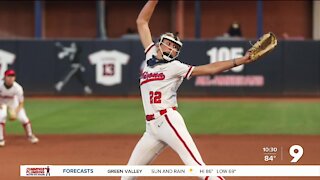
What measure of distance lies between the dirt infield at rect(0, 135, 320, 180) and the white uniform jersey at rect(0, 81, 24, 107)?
2.87 ft

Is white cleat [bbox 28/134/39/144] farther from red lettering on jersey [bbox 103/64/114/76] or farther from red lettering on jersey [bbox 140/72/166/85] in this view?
red lettering on jersey [bbox 103/64/114/76]

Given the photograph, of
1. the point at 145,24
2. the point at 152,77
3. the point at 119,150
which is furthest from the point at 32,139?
the point at 152,77

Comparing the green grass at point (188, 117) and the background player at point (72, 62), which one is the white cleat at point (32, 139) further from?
the background player at point (72, 62)

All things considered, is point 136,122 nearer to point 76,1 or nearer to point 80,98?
point 80,98

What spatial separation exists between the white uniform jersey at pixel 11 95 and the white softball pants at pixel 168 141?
692cm

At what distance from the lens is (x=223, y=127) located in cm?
1755

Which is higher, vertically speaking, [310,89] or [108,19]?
[108,19]

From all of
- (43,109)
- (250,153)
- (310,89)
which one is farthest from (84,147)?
(310,89)

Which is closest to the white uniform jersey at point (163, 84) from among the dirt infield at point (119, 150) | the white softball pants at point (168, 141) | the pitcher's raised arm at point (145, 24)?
the white softball pants at point (168, 141)

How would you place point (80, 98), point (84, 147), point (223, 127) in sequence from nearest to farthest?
point (84, 147)
point (223, 127)
point (80, 98)

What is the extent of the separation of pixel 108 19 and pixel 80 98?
1093cm

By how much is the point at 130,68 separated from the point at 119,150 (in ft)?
39.9

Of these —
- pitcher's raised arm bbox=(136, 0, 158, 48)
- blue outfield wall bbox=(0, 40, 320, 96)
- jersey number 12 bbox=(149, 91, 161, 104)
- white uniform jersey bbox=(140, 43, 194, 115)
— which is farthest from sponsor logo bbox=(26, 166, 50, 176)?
blue outfield wall bbox=(0, 40, 320, 96)

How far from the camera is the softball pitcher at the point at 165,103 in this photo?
8.14m
